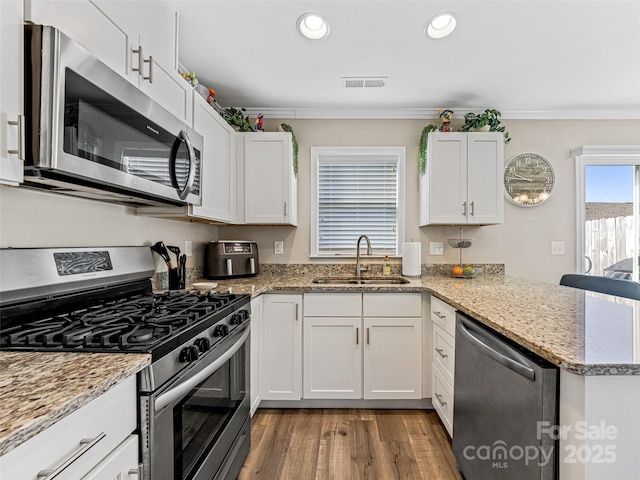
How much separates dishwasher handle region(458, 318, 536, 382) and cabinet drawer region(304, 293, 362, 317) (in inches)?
33.8

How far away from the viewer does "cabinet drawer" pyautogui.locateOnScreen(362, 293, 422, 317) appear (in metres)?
2.43

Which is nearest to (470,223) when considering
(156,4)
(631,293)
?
(631,293)

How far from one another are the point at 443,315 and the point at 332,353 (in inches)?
32.8

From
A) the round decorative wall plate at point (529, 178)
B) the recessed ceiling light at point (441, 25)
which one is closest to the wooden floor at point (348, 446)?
the round decorative wall plate at point (529, 178)

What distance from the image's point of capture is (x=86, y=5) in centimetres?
108

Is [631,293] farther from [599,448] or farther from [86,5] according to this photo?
[86,5]

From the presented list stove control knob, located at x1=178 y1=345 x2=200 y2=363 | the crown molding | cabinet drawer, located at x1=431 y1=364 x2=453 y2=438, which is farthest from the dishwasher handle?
the crown molding

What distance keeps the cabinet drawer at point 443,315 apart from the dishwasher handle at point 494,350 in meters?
0.22

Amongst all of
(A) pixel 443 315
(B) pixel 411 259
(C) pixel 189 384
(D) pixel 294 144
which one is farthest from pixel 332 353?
(D) pixel 294 144

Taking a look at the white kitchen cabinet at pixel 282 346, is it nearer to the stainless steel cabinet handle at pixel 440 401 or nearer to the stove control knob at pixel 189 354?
the stainless steel cabinet handle at pixel 440 401

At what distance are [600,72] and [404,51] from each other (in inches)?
57.4

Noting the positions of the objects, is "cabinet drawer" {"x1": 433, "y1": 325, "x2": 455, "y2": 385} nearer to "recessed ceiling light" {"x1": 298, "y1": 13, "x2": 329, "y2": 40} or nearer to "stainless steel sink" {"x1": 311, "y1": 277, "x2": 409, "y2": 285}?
"stainless steel sink" {"x1": 311, "y1": 277, "x2": 409, "y2": 285}

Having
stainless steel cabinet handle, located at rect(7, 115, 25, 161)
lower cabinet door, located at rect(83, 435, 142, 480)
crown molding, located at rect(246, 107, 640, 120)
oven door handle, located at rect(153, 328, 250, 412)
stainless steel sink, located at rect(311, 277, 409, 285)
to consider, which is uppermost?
crown molding, located at rect(246, 107, 640, 120)

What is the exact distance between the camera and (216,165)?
7.66ft
